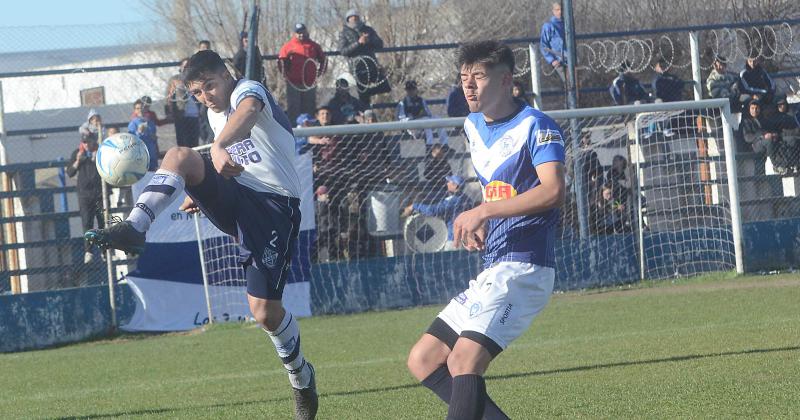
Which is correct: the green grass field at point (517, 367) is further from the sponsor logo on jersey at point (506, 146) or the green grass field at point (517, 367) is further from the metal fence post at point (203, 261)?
the sponsor logo on jersey at point (506, 146)

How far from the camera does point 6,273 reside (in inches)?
568

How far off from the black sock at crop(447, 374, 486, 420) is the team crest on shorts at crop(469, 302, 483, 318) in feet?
0.88

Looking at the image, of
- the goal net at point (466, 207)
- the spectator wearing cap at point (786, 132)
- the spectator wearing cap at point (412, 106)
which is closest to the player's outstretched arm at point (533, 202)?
the goal net at point (466, 207)

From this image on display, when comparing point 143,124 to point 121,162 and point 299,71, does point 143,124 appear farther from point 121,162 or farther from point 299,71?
point 121,162

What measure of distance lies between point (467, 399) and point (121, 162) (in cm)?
315

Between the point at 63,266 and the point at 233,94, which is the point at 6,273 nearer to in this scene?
the point at 63,266

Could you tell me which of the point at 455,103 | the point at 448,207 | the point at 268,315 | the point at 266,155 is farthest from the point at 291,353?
the point at 455,103

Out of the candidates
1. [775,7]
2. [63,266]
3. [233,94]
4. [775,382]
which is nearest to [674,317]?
[775,382]

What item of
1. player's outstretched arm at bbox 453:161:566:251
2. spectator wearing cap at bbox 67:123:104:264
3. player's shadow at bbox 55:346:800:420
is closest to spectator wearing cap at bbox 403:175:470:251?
spectator wearing cap at bbox 67:123:104:264

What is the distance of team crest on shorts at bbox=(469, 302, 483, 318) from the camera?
4633 millimetres

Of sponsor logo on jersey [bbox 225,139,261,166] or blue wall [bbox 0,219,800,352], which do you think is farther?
blue wall [bbox 0,219,800,352]

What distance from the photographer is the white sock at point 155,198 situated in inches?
218

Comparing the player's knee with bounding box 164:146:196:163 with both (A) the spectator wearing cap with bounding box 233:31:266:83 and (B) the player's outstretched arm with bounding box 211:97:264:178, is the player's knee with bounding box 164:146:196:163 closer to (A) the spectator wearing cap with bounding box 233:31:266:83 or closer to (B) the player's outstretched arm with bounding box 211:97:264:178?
(B) the player's outstretched arm with bounding box 211:97:264:178

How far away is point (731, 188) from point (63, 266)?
29.7 ft
